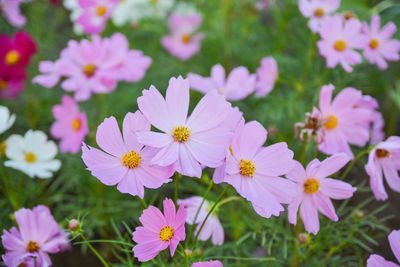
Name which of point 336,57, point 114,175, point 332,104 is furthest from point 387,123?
point 114,175


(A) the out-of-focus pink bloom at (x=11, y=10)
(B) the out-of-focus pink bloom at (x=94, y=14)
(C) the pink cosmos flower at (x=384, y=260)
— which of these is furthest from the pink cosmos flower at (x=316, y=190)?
(A) the out-of-focus pink bloom at (x=11, y=10)

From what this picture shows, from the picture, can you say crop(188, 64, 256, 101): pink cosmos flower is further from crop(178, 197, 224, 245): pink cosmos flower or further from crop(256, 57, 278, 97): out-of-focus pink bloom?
crop(178, 197, 224, 245): pink cosmos flower

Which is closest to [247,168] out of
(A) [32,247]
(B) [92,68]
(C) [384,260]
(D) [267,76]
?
(C) [384,260]

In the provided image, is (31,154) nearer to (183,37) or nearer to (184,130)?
(184,130)

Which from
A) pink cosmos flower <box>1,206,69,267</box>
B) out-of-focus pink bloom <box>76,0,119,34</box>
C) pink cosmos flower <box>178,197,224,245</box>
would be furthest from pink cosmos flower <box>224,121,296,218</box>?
out-of-focus pink bloom <box>76,0,119,34</box>

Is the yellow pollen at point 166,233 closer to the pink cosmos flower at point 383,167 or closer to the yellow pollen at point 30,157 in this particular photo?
the pink cosmos flower at point 383,167

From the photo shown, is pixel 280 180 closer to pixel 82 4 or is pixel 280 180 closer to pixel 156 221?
pixel 156 221
